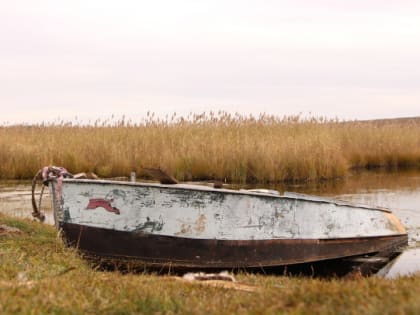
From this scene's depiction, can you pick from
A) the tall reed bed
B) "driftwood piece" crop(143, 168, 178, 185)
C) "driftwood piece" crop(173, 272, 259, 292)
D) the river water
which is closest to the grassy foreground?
"driftwood piece" crop(173, 272, 259, 292)

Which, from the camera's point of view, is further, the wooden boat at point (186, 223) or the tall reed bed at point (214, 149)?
the tall reed bed at point (214, 149)

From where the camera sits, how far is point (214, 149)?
54.7 ft

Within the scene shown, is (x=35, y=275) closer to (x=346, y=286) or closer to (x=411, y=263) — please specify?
(x=346, y=286)

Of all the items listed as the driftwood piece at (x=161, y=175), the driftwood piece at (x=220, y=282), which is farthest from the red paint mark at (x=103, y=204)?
the driftwood piece at (x=220, y=282)

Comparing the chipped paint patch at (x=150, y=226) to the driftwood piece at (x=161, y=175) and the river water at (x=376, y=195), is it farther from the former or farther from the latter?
the river water at (x=376, y=195)

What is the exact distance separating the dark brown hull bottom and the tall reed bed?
26.4 ft

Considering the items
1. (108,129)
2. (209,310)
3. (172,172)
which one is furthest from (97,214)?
(108,129)

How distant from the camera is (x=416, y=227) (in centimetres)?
1046

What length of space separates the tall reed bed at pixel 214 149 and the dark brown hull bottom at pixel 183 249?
26.4 feet

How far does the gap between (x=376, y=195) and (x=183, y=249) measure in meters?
7.27

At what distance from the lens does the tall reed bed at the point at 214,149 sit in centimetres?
1638

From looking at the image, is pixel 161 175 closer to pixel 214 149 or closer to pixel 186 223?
pixel 186 223

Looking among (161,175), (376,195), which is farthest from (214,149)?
(161,175)

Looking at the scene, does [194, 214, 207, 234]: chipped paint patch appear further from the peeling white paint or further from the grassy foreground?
the grassy foreground
